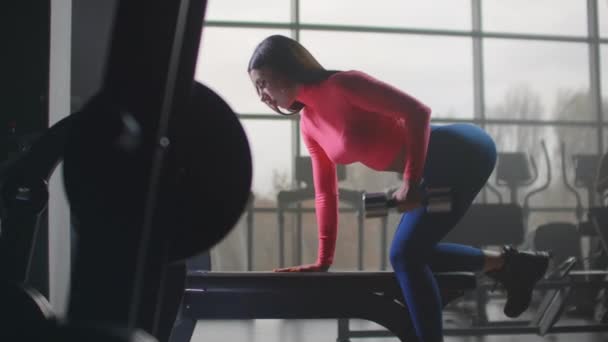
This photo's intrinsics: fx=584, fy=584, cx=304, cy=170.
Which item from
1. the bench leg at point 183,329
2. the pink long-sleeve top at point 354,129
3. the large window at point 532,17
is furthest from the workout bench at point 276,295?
the large window at point 532,17

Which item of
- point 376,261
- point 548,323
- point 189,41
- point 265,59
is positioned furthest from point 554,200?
point 189,41

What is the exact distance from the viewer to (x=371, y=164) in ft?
6.68

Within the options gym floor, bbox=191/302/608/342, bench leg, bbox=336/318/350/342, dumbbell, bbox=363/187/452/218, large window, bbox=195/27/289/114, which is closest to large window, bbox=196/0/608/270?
large window, bbox=195/27/289/114

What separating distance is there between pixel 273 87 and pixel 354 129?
0.31 m

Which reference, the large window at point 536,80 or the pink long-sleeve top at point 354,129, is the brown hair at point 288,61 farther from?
the large window at point 536,80

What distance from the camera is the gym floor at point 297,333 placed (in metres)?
3.38

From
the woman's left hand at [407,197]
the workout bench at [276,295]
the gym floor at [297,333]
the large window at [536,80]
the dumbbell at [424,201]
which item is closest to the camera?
the dumbbell at [424,201]

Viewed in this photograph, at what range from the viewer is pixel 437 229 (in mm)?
1911

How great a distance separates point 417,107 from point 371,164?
0.31 m

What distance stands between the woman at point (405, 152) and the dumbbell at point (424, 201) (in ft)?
0.16

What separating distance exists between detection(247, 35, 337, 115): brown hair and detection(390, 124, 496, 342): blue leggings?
477 millimetres

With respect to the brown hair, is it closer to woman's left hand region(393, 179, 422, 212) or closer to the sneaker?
woman's left hand region(393, 179, 422, 212)

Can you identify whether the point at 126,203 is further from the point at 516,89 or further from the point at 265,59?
the point at 516,89

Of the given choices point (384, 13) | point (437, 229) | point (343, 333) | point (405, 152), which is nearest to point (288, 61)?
point (405, 152)
